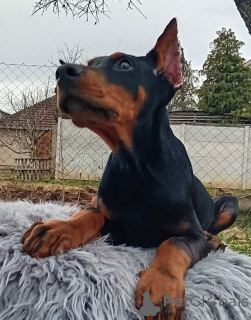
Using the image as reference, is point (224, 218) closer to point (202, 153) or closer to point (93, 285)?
point (93, 285)

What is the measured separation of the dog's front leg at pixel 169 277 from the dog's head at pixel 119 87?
29 centimetres

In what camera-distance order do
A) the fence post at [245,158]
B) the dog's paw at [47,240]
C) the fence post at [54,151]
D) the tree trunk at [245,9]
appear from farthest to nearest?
1. the fence post at [245,158]
2. the fence post at [54,151]
3. the tree trunk at [245,9]
4. the dog's paw at [47,240]

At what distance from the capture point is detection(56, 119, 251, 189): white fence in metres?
5.62

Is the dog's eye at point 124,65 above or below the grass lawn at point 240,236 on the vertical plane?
above

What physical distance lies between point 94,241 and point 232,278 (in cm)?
37

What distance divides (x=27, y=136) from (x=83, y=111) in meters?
6.63

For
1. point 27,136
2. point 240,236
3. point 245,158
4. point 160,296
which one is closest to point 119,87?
point 160,296

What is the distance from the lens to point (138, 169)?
3.65 ft

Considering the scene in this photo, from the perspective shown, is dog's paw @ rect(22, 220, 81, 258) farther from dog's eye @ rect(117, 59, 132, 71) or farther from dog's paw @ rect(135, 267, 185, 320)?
dog's eye @ rect(117, 59, 132, 71)

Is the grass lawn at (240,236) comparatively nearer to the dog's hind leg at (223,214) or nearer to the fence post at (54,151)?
the dog's hind leg at (223,214)

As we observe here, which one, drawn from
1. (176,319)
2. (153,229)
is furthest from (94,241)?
(176,319)

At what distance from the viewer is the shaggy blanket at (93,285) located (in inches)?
36.0

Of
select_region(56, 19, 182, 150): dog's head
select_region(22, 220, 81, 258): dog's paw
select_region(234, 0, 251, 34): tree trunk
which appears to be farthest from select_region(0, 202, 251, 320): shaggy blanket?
select_region(234, 0, 251, 34): tree trunk

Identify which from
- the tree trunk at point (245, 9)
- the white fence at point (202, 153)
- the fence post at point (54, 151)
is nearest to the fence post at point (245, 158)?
the white fence at point (202, 153)
